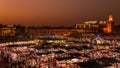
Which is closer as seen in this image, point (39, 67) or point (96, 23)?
point (39, 67)

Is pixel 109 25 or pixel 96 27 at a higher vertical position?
pixel 109 25

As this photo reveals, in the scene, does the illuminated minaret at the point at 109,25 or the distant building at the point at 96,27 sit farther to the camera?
the distant building at the point at 96,27

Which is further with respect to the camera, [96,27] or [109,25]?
[96,27]

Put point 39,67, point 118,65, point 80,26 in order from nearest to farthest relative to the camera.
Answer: point 39,67 < point 118,65 < point 80,26

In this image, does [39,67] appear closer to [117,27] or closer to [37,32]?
[37,32]

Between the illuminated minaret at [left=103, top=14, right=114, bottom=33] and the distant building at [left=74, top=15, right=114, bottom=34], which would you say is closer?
the illuminated minaret at [left=103, top=14, right=114, bottom=33]

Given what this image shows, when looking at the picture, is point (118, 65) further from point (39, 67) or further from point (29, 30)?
point (29, 30)

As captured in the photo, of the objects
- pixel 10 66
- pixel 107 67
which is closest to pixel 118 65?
pixel 107 67

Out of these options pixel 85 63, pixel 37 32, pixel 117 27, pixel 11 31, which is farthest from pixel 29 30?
pixel 85 63

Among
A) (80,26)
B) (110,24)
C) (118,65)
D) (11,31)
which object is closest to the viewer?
(118,65)
